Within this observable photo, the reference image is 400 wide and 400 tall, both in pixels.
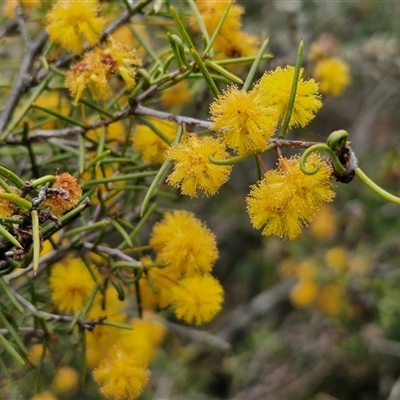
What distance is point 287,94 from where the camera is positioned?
0.67 meters

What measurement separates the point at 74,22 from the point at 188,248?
1.28 ft

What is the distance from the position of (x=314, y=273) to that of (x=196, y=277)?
1.38 m

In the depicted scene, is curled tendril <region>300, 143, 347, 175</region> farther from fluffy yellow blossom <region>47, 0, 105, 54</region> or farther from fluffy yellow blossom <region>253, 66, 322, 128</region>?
fluffy yellow blossom <region>47, 0, 105, 54</region>

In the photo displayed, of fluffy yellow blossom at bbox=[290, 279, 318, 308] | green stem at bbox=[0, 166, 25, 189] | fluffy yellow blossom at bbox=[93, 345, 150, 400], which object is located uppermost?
green stem at bbox=[0, 166, 25, 189]

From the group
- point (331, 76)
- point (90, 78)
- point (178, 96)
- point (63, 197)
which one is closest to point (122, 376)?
point (63, 197)

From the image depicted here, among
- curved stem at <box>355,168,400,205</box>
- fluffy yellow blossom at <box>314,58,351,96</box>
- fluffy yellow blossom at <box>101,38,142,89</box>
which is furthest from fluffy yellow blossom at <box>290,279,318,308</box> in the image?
curved stem at <box>355,168,400,205</box>

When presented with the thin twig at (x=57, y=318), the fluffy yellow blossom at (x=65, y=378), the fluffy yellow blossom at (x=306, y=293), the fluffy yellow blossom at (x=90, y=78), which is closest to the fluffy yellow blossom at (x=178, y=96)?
the fluffy yellow blossom at (x=90, y=78)

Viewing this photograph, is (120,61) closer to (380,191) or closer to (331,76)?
(380,191)

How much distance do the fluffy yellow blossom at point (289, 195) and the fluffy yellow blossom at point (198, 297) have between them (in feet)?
0.74

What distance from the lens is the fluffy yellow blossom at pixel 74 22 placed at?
0.83 m

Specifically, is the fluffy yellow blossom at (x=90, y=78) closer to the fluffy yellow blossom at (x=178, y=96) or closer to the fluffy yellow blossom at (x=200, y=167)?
the fluffy yellow blossom at (x=200, y=167)

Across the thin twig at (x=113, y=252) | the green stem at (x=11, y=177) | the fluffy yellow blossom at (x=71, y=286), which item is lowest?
the fluffy yellow blossom at (x=71, y=286)

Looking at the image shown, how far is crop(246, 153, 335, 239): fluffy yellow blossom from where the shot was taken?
0.63 meters

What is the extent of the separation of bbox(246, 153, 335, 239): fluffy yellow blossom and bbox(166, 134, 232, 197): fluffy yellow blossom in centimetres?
5
